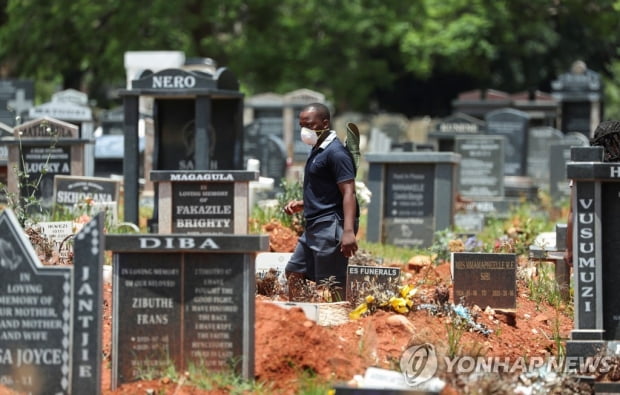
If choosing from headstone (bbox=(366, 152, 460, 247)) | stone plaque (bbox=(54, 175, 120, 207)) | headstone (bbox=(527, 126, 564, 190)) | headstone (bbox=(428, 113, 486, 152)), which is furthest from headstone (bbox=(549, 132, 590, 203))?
stone plaque (bbox=(54, 175, 120, 207))

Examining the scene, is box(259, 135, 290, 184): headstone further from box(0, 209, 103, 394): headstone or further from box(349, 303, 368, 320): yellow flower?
box(0, 209, 103, 394): headstone

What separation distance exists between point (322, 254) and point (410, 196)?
659 centimetres

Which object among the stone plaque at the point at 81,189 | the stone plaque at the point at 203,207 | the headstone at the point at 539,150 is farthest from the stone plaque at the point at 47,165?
the headstone at the point at 539,150

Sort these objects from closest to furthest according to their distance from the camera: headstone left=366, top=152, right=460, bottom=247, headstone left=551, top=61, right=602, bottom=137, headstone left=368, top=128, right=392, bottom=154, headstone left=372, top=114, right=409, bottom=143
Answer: headstone left=366, top=152, right=460, bottom=247 → headstone left=368, top=128, right=392, bottom=154 → headstone left=372, top=114, right=409, bottom=143 → headstone left=551, top=61, right=602, bottom=137

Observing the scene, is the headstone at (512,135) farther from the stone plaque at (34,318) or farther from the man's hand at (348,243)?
the stone plaque at (34,318)

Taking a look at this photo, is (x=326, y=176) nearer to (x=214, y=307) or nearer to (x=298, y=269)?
(x=298, y=269)

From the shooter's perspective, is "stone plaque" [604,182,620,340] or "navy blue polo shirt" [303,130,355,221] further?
"navy blue polo shirt" [303,130,355,221]

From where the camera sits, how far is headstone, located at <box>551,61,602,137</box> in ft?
111

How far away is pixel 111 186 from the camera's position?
16.1 meters

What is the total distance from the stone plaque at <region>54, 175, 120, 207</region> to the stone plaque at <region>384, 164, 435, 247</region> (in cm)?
331

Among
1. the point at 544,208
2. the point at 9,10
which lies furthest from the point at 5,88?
the point at 544,208

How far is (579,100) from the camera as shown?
34.1 metres

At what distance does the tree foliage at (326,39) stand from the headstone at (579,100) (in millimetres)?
1833

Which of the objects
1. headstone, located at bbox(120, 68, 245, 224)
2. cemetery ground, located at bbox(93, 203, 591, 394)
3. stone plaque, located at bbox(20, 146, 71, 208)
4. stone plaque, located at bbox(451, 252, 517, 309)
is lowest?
cemetery ground, located at bbox(93, 203, 591, 394)
